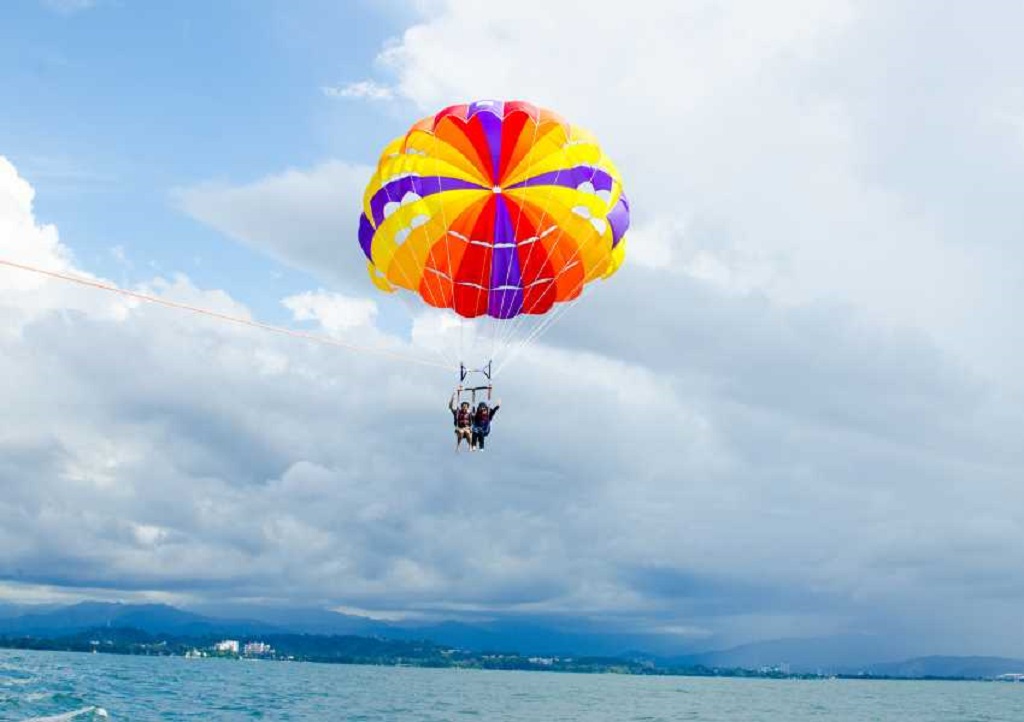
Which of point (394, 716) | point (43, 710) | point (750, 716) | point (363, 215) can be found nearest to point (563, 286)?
point (363, 215)

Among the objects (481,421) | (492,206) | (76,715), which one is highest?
(492,206)

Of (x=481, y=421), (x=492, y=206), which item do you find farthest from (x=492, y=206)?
(x=481, y=421)

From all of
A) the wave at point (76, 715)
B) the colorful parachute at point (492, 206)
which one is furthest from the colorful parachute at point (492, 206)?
the wave at point (76, 715)

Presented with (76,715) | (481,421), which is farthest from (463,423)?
(76,715)

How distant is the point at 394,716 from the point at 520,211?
42236mm

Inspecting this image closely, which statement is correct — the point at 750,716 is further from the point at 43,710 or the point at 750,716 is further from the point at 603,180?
the point at 603,180

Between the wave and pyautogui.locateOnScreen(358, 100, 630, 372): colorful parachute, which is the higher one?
pyautogui.locateOnScreen(358, 100, 630, 372): colorful parachute

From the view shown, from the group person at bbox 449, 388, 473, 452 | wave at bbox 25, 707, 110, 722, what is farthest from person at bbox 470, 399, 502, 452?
wave at bbox 25, 707, 110, 722

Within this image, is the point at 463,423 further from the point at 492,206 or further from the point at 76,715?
the point at 76,715

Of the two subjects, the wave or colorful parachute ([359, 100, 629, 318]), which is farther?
the wave

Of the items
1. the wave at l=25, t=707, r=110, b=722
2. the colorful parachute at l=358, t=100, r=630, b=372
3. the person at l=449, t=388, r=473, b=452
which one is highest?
the colorful parachute at l=358, t=100, r=630, b=372

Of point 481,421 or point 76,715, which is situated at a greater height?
point 481,421

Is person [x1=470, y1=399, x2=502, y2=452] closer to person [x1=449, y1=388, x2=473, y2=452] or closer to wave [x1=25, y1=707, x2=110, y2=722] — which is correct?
person [x1=449, y1=388, x2=473, y2=452]

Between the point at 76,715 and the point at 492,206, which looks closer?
the point at 492,206
